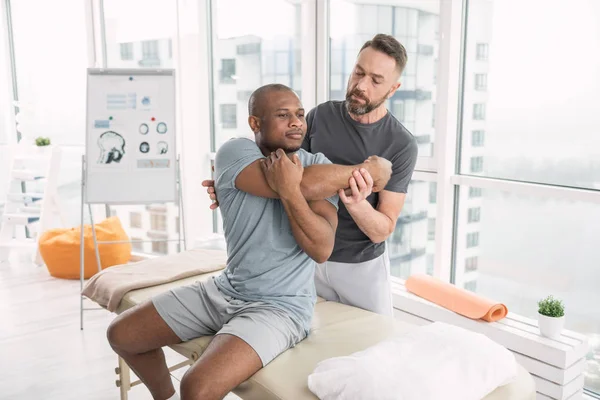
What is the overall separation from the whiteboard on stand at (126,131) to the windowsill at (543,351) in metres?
2.04

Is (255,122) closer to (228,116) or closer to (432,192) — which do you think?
(432,192)

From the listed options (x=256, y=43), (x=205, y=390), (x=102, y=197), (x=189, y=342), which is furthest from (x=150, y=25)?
(x=205, y=390)

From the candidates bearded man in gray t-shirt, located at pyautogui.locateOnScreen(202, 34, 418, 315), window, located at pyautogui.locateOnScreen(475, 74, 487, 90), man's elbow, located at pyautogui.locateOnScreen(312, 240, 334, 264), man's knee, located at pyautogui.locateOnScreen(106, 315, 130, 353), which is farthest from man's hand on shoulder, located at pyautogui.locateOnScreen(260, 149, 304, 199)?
window, located at pyautogui.locateOnScreen(475, 74, 487, 90)

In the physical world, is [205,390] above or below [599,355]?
above

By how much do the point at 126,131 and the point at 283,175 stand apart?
2201 millimetres

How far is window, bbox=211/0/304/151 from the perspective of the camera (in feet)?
12.4

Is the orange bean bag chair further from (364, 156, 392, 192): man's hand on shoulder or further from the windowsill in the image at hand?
(364, 156, 392, 192): man's hand on shoulder

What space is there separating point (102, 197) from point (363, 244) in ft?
6.72

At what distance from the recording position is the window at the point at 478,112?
2.79 m

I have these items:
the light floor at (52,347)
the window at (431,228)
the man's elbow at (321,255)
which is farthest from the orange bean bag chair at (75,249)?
the man's elbow at (321,255)

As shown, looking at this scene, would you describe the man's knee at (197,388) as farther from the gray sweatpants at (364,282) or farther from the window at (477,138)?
the window at (477,138)

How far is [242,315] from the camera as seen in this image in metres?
1.53

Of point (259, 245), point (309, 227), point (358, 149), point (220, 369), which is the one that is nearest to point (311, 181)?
point (309, 227)

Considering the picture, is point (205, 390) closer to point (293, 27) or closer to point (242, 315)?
point (242, 315)
